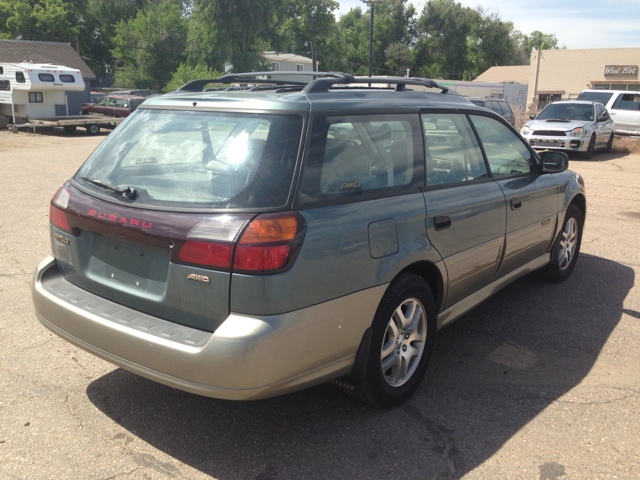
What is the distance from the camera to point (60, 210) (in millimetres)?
3295

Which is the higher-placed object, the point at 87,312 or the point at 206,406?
the point at 87,312

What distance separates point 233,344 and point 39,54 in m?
38.2

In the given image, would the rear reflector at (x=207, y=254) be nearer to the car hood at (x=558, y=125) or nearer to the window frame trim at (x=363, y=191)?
the window frame trim at (x=363, y=191)

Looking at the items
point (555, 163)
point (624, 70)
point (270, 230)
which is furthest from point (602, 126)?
point (624, 70)

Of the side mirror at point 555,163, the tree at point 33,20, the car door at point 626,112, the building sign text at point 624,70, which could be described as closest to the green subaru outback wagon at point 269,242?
the side mirror at point 555,163

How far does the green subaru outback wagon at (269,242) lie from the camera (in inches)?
103

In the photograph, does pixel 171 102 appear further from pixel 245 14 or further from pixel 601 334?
pixel 245 14

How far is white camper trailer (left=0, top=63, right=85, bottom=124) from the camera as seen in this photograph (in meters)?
25.7

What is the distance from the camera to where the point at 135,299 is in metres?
2.92

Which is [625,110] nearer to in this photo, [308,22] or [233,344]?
[233,344]

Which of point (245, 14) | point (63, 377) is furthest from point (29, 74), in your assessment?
point (245, 14)

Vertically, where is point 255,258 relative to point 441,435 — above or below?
above

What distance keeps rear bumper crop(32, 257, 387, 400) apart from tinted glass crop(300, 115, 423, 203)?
1.86 feet

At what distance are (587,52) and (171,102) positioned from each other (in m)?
52.8
